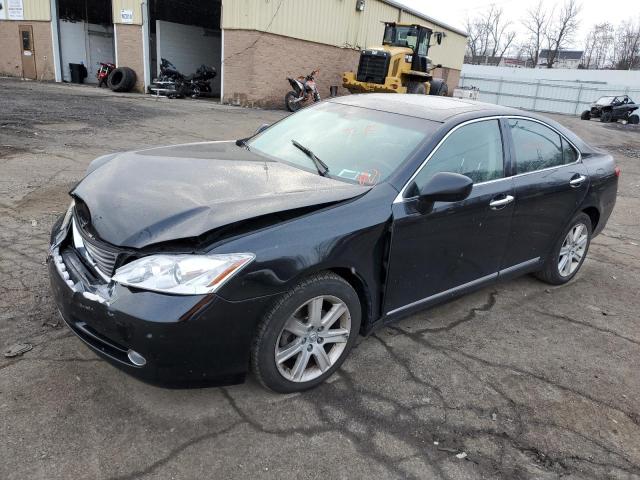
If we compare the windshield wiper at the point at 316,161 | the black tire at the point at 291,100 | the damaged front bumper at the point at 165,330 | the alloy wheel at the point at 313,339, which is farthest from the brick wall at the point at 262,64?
the damaged front bumper at the point at 165,330

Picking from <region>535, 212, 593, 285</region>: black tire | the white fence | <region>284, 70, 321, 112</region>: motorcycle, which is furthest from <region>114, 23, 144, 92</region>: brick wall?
the white fence

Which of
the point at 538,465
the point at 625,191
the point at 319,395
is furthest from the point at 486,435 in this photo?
the point at 625,191

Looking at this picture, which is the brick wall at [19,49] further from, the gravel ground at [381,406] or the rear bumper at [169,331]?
the rear bumper at [169,331]

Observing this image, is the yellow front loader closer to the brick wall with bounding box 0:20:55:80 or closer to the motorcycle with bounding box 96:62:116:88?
the motorcycle with bounding box 96:62:116:88

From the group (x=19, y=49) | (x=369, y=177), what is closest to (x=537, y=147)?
(x=369, y=177)

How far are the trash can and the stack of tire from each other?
3.50 m

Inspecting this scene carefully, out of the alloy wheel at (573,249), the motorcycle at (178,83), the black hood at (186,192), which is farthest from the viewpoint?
the motorcycle at (178,83)

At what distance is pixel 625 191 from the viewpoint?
975 cm

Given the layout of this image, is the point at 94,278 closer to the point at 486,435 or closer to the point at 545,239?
the point at 486,435

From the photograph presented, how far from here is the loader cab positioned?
1962 cm

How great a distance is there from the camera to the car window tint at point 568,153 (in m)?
4.41

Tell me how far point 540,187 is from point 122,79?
20.1 m

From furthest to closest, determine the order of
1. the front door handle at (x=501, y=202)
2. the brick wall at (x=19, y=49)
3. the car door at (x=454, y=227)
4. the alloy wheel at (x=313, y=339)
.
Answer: the brick wall at (x=19, y=49) → the front door handle at (x=501, y=202) → the car door at (x=454, y=227) → the alloy wheel at (x=313, y=339)

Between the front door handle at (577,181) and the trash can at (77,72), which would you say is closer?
the front door handle at (577,181)
